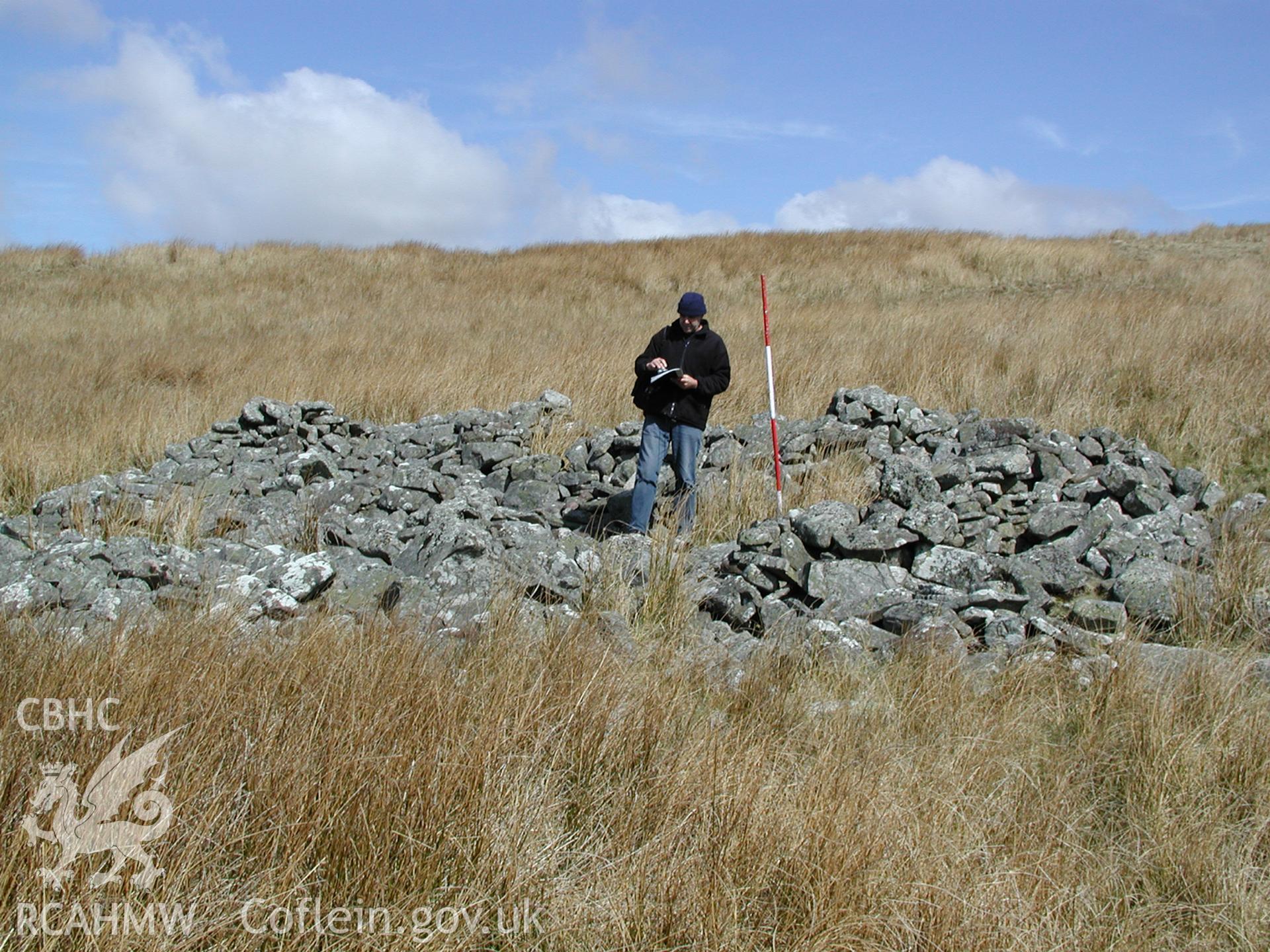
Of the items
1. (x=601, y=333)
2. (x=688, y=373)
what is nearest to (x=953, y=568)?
(x=688, y=373)

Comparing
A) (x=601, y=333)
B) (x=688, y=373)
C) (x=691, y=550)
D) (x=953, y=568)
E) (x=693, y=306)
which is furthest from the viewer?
(x=601, y=333)

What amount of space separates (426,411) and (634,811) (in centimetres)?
855

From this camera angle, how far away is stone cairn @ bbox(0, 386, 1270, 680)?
520 cm

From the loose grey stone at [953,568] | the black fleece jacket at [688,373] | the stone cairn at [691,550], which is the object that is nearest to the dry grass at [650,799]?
the stone cairn at [691,550]

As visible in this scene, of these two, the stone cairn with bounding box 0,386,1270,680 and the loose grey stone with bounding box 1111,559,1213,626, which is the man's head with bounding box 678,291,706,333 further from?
the loose grey stone with bounding box 1111,559,1213,626

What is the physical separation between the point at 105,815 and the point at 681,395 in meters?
5.41

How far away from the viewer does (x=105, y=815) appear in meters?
2.66

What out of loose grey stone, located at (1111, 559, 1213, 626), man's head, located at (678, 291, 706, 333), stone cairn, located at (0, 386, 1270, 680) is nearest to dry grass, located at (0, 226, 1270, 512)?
stone cairn, located at (0, 386, 1270, 680)

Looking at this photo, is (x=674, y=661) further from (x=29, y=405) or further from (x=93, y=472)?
(x=29, y=405)

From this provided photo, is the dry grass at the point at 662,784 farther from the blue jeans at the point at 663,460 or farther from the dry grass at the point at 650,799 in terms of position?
the blue jeans at the point at 663,460

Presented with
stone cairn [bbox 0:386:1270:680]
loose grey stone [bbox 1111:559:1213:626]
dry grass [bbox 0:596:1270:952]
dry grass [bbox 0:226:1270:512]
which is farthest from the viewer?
dry grass [bbox 0:226:1270:512]

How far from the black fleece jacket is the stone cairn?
79cm

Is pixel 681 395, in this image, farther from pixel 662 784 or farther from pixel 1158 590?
pixel 662 784

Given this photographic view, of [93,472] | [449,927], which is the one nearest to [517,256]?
[93,472]
